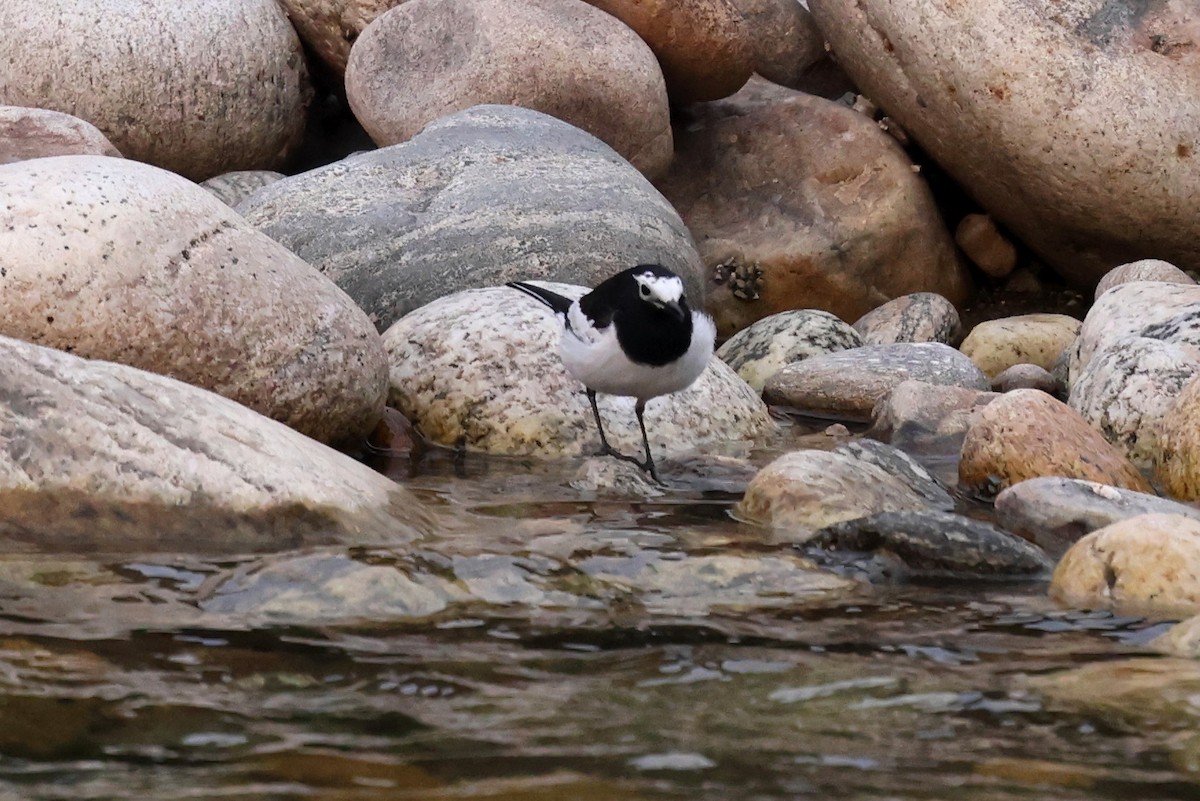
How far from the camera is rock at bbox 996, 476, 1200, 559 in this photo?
209 inches

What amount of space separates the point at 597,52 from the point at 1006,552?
6038 millimetres

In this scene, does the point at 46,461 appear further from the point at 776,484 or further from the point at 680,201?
the point at 680,201

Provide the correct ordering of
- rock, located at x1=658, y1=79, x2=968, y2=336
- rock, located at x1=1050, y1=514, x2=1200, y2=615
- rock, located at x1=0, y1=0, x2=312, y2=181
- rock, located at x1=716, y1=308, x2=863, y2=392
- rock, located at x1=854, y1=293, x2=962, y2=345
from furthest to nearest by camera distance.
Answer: rock, located at x1=0, y1=0, x2=312, y2=181, rock, located at x1=658, y1=79, x2=968, y2=336, rock, located at x1=854, y1=293, x2=962, y2=345, rock, located at x1=716, y1=308, x2=863, y2=392, rock, located at x1=1050, y1=514, x2=1200, y2=615

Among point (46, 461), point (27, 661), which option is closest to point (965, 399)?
point (46, 461)

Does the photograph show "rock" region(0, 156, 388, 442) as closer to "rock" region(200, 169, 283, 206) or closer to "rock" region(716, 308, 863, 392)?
"rock" region(716, 308, 863, 392)

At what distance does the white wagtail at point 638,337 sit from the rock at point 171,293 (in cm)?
108

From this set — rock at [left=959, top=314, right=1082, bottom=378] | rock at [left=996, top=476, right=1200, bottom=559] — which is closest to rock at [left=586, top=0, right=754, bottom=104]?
rock at [left=959, top=314, right=1082, bottom=378]

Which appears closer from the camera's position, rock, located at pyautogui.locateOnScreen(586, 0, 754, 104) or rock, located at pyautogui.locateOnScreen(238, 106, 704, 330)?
rock, located at pyautogui.locateOnScreen(238, 106, 704, 330)

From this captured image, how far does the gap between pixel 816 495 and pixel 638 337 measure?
97 cm

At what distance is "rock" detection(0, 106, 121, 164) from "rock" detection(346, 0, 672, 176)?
6.01 ft

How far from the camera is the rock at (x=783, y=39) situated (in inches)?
451

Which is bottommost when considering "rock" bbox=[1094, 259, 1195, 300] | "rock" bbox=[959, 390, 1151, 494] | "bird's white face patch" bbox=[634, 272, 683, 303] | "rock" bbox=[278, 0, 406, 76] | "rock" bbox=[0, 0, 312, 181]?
"rock" bbox=[959, 390, 1151, 494]

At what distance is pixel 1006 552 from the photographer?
4.93m

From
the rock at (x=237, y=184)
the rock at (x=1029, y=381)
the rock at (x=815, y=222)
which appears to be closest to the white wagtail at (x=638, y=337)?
the rock at (x=1029, y=381)
